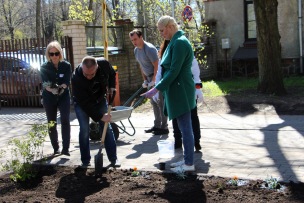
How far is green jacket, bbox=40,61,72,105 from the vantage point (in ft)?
21.2

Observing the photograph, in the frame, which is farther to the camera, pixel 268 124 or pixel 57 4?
pixel 57 4

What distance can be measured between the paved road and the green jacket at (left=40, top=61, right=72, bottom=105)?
0.93 metres

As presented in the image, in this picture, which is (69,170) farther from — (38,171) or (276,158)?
(276,158)

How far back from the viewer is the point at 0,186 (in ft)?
17.4

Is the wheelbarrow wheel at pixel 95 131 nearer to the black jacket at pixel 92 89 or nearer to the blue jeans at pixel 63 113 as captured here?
the blue jeans at pixel 63 113

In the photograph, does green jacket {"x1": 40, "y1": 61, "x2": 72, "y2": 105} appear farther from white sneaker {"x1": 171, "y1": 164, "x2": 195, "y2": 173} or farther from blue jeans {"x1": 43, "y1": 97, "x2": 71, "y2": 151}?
white sneaker {"x1": 171, "y1": 164, "x2": 195, "y2": 173}

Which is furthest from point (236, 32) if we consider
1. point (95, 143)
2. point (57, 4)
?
point (57, 4)

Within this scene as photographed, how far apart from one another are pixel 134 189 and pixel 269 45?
7581 mm

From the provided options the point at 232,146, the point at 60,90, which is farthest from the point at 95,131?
the point at 232,146

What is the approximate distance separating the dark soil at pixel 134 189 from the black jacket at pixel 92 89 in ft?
2.75

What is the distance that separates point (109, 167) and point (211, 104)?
5544 millimetres

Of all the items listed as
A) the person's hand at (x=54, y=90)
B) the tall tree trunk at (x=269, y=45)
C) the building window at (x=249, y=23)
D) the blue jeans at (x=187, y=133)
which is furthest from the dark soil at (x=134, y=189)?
the building window at (x=249, y=23)

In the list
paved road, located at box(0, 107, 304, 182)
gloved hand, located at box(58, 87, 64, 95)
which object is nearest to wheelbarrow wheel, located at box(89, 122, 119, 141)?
paved road, located at box(0, 107, 304, 182)

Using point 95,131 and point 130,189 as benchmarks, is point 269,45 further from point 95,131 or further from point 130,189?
point 130,189
